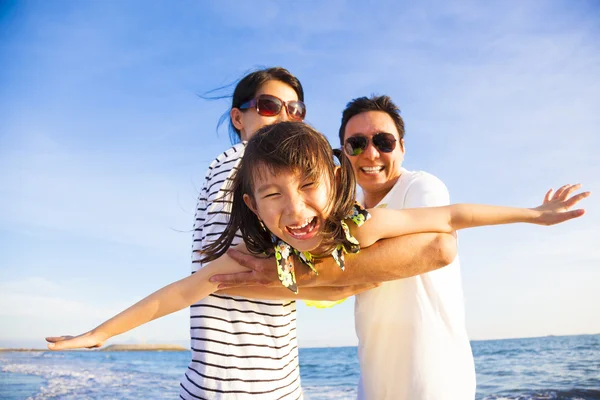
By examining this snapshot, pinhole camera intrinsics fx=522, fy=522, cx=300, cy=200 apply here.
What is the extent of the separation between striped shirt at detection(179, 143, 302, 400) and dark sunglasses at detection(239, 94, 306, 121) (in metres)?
0.64

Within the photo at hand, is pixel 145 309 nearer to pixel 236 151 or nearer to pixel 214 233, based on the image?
pixel 214 233

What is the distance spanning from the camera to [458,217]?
9.29 feet

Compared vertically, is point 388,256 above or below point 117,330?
above

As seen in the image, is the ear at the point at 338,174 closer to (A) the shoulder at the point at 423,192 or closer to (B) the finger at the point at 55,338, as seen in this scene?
(A) the shoulder at the point at 423,192

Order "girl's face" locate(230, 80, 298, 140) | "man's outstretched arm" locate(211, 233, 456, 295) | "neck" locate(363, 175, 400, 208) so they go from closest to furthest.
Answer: "man's outstretched arm" locate(211, 233, 456, 295) → "girl's face" locate(230, 80, 298, 140) → "neck" locate(363, 175, 400, 208)

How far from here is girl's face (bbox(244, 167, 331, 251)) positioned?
246 centimetres

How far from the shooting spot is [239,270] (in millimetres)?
2641

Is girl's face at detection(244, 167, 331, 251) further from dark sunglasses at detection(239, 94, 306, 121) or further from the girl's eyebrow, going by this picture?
dark sunglasses at detection(239, 94, 306, 121)

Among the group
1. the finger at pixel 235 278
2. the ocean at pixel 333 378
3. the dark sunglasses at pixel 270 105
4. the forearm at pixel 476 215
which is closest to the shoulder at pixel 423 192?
the forearm at pixel 476 215

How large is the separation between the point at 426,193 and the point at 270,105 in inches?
46.0

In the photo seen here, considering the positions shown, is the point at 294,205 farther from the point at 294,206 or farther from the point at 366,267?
the point at 366,267

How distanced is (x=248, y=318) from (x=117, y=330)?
66cm

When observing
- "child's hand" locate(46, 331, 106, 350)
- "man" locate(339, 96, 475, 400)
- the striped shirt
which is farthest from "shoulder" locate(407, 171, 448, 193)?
"child's hand" locate(46, 331, 106, 350)

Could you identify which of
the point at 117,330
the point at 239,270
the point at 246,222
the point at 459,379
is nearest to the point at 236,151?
the point at 246,222
